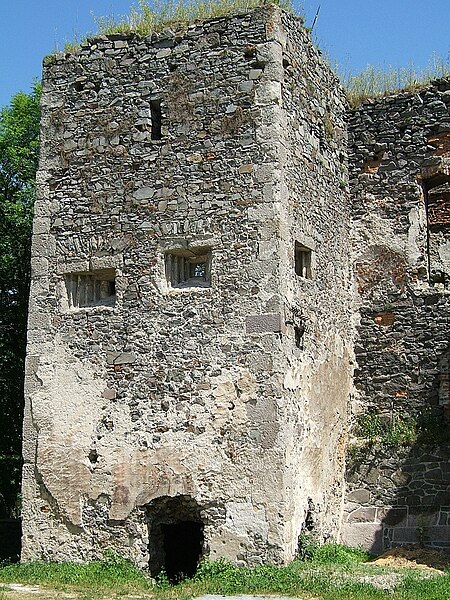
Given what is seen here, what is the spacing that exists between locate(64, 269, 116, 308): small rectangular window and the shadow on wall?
153 inches

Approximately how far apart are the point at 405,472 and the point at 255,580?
3469 millimetres

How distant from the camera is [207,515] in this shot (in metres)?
8.93

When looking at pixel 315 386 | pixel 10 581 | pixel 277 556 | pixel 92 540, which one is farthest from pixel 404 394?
pixel 10 581

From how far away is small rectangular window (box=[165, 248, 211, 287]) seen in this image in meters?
9.54

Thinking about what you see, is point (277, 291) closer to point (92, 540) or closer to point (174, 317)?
point (174, 317)

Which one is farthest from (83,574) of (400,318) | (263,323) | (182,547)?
(400,318)

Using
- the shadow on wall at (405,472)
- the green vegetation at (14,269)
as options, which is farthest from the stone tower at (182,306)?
the green vegetation at (14,269)

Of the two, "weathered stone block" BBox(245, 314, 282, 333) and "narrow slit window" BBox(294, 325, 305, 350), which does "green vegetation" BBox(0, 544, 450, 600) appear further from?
"weathered stone block" BBox(245, 314, 282, 333)

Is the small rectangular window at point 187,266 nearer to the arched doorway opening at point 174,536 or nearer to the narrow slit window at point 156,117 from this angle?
the narrow slit window at point 156,117

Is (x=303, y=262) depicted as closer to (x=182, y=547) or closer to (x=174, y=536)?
(x=174, y=536)

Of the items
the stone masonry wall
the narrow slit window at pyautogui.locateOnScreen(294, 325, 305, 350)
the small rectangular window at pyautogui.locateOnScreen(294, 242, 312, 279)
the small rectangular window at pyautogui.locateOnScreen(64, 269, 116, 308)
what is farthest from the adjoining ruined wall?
the small rectangular window at pyautogui.locateOnScreen(64, 269, 116, 308)

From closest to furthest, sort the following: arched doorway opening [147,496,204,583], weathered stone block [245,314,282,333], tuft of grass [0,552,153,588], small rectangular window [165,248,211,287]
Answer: tuft of grass [0,552,153,588], weathered stone block [245,314,282,333], arched doorway opening [147,496,204,583], small rectangular window [165,248,211,287]

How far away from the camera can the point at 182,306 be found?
9453 mm

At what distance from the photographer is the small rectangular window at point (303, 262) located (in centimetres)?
1022
